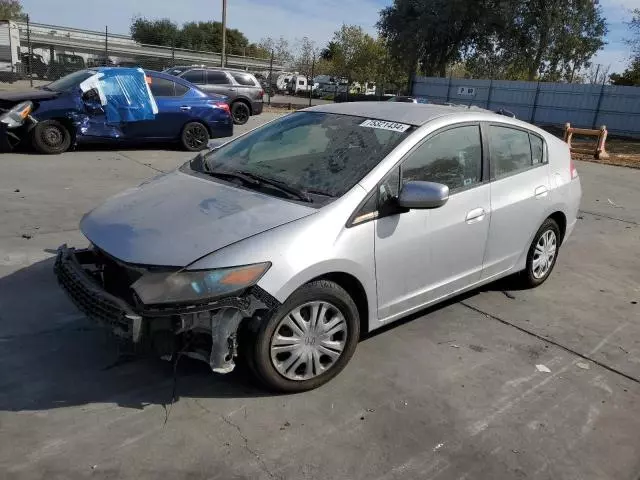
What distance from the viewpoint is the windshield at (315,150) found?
3.41 m

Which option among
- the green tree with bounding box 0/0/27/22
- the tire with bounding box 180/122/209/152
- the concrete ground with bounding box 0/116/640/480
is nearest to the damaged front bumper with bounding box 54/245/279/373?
the concrete ground with bounding box 0/116/640/480

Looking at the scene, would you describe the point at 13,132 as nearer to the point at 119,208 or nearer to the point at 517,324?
the point at 119,208

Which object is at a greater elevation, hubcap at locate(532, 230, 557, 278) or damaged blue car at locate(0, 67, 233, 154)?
damaged blue car at locate(0, 67, 233, 154)

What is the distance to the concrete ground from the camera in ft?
8.50

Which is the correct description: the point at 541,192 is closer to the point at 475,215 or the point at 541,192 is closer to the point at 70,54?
the point at 475,215

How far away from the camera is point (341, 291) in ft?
10.2

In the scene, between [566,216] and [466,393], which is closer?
[466,393]

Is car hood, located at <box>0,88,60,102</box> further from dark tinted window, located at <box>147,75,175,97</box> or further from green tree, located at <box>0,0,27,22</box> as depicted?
green tree, located at <box>0,0,27,22</box>

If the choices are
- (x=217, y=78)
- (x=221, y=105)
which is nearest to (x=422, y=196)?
(x=221, y=105)

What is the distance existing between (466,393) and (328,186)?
1479mm

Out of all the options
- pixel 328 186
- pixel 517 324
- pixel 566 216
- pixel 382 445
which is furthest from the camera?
pixel 566 216

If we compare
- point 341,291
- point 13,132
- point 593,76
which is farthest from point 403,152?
point 593,76

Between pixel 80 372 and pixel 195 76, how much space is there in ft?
47.9

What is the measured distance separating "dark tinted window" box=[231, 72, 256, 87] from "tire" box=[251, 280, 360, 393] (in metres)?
15.4
